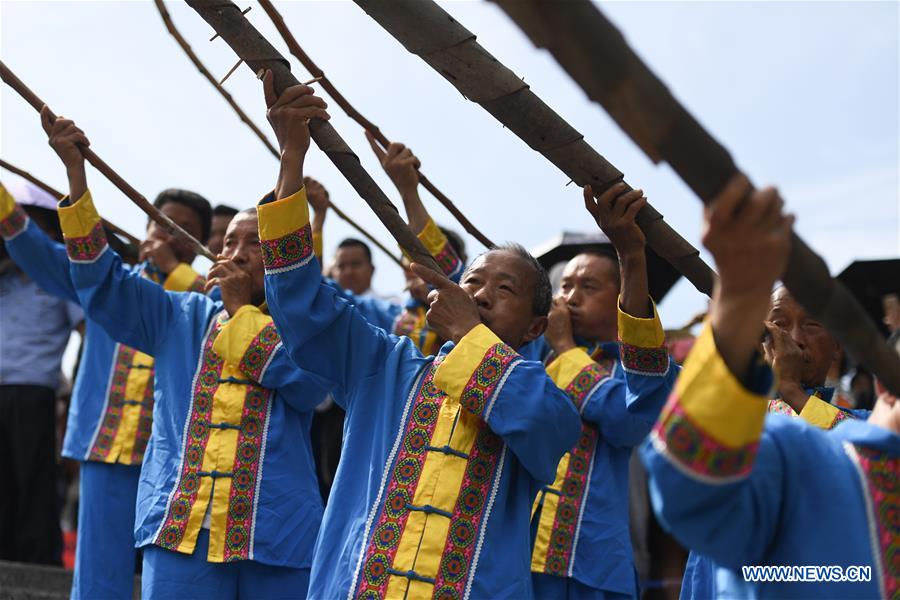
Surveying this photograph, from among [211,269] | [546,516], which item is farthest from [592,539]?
[211,269]

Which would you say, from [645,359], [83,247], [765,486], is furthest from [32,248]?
[765,486]

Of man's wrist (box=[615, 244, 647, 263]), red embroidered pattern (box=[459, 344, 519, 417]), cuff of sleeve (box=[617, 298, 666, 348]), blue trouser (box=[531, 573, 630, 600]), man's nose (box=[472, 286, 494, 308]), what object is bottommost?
blue trouser (box=[531, 573, 630, 600])

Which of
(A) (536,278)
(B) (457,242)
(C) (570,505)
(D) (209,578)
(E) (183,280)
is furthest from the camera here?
(B) (457,242)

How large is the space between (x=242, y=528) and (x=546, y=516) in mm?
1141

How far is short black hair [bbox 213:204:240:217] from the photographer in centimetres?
640

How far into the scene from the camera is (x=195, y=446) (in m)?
4.18

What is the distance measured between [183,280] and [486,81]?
3.20 metres

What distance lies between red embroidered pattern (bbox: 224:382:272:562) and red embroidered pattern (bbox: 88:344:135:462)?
1186 mm

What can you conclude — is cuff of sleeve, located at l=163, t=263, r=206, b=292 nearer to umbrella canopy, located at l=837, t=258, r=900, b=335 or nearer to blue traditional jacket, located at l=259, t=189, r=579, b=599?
blue traditional jacket, located at l=259, t=189, r=579, b=599

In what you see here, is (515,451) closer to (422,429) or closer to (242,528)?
(422,429)

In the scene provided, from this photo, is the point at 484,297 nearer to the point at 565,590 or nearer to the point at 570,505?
the point at 570,505

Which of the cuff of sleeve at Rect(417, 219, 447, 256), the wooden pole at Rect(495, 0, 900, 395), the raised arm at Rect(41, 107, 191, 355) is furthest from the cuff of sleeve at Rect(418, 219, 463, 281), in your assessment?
the wooden pole at Rect(495, 0, 900, 395)

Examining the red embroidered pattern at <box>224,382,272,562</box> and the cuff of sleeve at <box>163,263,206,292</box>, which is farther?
the cuff of sleeve at <box>163,263,206,292</box>

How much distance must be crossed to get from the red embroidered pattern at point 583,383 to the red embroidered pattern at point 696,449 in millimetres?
2409
